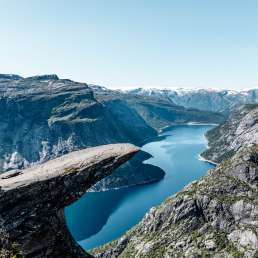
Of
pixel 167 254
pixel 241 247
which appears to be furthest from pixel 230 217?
pixel 167 254

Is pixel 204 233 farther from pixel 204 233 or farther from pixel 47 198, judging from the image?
pixel 47 198

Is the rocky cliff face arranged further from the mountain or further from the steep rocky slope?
the steep rocky slope

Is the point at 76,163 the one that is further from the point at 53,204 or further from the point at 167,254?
the point at 167,254

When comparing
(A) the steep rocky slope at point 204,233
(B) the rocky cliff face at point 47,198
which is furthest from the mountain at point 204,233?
(B) the rocky cliff face at point 47,198

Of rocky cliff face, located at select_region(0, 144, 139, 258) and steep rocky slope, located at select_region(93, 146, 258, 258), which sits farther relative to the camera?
steep rocky slope, located at select_region(93, 146, 258, 258)

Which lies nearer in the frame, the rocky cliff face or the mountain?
the rocky cliff face

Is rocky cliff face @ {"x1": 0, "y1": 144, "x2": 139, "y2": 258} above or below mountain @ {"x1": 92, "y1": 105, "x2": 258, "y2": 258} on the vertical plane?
above

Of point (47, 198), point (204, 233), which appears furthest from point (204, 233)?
point (47, 198)

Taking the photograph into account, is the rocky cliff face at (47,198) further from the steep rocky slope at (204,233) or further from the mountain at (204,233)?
the steep rocky slope at (204,233)

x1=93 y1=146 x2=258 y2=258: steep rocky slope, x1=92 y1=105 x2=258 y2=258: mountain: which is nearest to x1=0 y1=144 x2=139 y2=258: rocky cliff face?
x1=92 y1=105 x2=258 y2=258: mountain
